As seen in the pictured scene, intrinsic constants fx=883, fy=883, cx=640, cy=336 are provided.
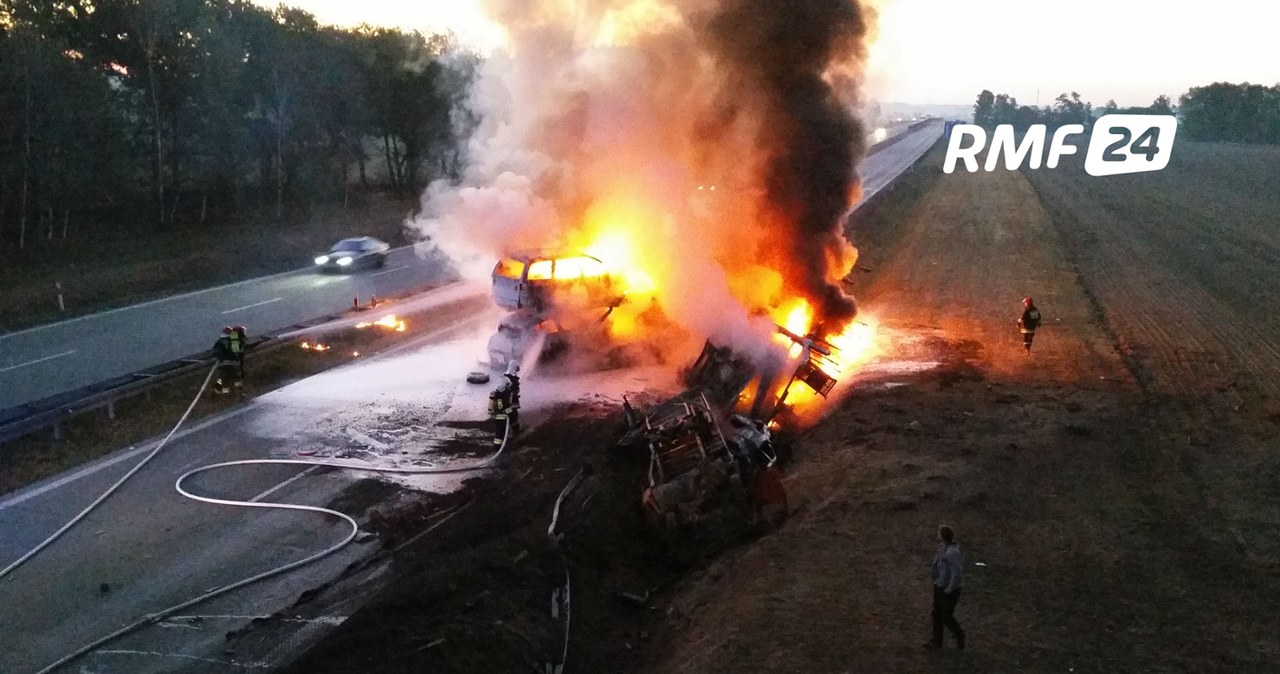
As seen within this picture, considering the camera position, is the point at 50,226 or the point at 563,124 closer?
the point at 563,124

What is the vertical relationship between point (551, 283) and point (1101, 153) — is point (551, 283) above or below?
below

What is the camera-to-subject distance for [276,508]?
35.5 ft

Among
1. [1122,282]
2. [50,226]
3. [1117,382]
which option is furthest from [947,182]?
[50,226]

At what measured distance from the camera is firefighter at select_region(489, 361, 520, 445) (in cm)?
1345

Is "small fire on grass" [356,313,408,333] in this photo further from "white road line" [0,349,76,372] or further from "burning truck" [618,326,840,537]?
"burning truck" [618,326,840,537]

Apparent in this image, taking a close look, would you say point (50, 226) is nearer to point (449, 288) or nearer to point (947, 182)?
point (449, 288)

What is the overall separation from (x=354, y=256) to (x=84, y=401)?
17497mm

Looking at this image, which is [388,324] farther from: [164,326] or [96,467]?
[96,467]

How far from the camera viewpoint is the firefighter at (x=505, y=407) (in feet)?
44.1

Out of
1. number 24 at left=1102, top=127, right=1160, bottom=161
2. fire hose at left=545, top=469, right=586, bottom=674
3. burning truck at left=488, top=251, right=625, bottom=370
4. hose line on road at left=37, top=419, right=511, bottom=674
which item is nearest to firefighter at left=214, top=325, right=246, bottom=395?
hose line on road at left=37, top=419, right=511, bottom=674

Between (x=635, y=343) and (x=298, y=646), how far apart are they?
10.8 meters

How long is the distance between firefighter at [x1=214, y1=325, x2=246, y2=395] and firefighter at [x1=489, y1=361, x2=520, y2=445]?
4.91 meters

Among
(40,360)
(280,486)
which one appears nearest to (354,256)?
(40,360)

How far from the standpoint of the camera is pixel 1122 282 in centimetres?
2708
